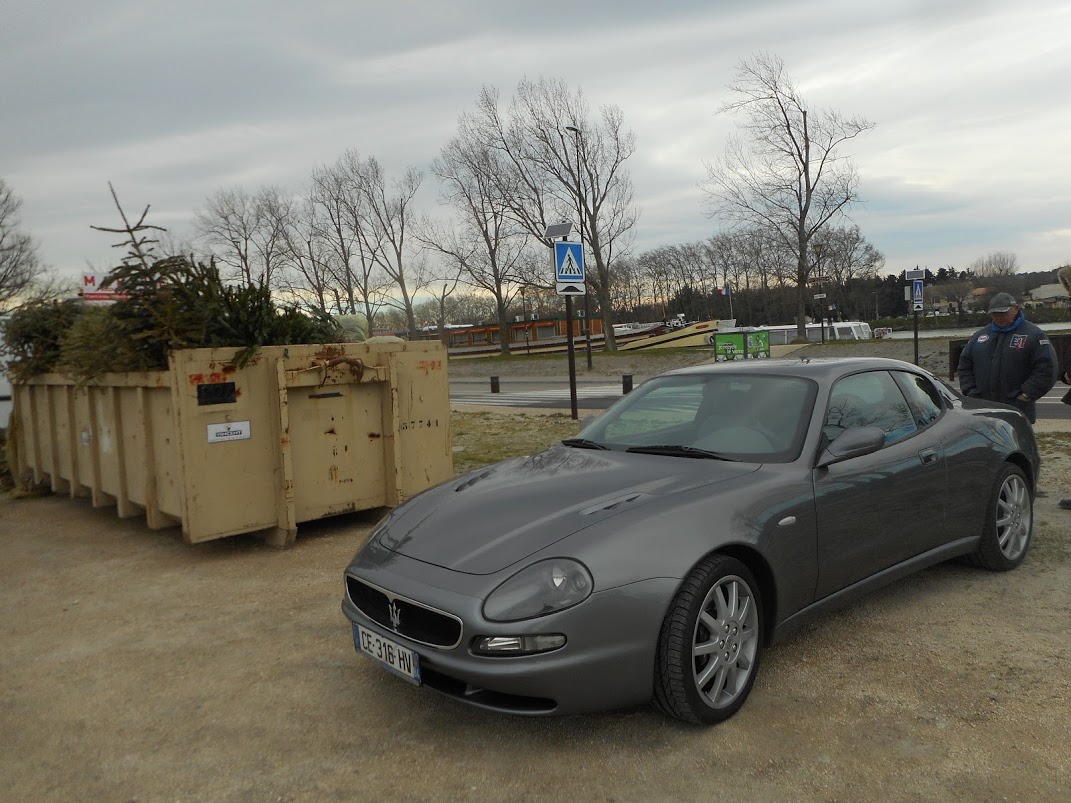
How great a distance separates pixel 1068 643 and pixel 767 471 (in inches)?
66.1

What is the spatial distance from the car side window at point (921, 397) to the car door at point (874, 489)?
6cm

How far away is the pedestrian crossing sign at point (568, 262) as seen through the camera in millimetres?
11625

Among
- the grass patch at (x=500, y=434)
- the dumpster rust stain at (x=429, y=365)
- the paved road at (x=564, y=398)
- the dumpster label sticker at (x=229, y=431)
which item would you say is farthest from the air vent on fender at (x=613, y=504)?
the paved road at (x=564, y=398)

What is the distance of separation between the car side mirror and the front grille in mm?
1830

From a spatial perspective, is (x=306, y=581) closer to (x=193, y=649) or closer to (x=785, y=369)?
(x=193, y=649)

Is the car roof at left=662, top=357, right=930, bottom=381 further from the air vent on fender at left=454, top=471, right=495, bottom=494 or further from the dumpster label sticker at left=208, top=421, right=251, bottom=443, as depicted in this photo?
the dumpster label sticker at left=208, top=421, right=251, bottom=443

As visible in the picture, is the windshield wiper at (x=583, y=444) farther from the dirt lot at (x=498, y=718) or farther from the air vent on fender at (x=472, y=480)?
the dirt lot at (x=498, y=718)

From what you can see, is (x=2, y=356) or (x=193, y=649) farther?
(x=2, y=356)

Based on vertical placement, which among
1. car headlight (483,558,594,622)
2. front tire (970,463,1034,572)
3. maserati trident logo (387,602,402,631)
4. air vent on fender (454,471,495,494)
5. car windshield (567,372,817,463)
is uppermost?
car windshield (567,372,817,463)

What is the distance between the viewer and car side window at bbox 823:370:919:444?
404 cm

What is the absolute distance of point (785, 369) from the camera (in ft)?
14.1

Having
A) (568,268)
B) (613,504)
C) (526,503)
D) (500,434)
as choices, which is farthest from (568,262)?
(613,504)

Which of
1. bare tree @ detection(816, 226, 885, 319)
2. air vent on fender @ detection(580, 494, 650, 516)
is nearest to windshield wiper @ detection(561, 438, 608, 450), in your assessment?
air vent on fender @ detection(580, 494, 650, 516)

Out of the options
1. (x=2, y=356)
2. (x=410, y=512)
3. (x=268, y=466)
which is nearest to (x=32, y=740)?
(x=410, y=512)
